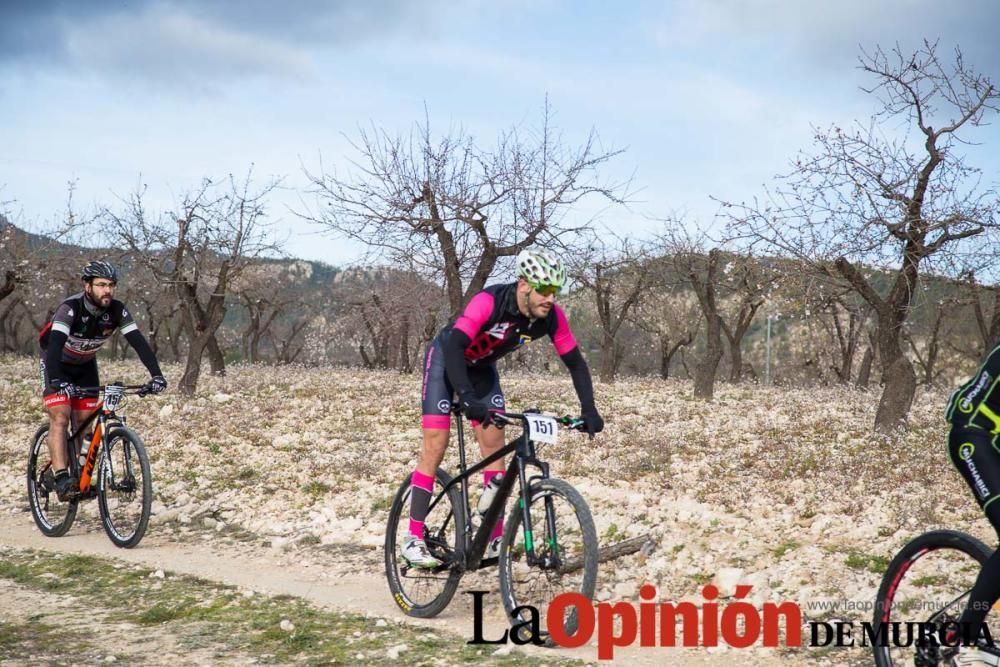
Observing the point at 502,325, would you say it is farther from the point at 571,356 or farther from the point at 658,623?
the point at 658,623

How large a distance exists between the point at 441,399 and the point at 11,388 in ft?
58.7

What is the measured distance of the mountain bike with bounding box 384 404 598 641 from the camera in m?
5.34

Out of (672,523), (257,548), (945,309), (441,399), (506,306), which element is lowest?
(257,548)

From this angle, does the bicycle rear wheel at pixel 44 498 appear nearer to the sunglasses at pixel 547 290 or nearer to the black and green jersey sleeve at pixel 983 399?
the sunglasses at pixel 547 290

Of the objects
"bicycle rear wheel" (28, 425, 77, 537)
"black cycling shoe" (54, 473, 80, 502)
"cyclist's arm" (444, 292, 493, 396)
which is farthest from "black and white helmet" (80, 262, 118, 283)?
"cyclist's arm" (444, 292, 493, 396)

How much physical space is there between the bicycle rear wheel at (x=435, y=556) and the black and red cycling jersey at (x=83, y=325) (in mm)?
4143

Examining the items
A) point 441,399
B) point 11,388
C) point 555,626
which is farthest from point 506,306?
point 11,388

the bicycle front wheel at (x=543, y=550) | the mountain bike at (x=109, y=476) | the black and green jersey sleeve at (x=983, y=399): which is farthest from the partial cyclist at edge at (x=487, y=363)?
the mountain bike at (x=109, y=476)

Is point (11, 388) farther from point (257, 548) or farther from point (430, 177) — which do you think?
point (257, 548)

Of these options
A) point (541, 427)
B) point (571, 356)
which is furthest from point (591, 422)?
point (571, 356)

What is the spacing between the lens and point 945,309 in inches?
1110

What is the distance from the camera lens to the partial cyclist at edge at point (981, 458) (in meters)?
3.80

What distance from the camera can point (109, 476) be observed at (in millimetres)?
8797

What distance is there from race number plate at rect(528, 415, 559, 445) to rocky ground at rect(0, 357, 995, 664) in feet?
5.62
